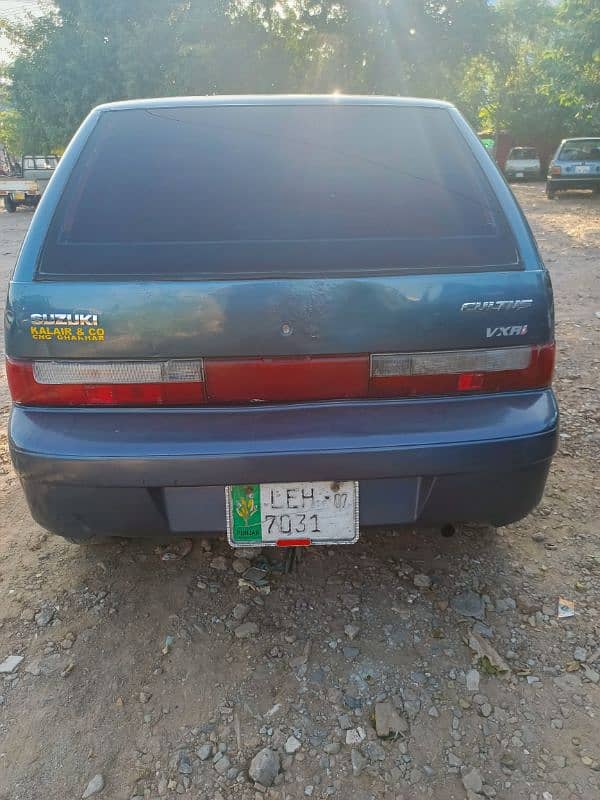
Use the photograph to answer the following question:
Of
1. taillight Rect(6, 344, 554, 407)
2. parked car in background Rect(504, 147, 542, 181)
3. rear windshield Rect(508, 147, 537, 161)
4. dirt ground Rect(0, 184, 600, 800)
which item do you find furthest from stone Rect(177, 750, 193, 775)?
rear windshield Rect(508, 147, 537, 161)

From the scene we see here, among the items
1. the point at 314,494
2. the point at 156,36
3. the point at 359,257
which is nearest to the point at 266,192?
the point at 359,257

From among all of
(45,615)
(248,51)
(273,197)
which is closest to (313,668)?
(45,615)

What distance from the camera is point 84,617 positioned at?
220 centimetres

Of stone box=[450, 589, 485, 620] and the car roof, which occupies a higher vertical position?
the car roof

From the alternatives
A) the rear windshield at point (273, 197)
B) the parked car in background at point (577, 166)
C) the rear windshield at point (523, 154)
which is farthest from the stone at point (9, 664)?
the rear windshield at point (523, 154)

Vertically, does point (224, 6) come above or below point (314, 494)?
above

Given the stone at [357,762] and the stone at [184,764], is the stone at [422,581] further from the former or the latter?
the stone at [184,764]

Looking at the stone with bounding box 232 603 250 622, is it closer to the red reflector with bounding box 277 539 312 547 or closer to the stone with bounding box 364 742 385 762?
the red reflector with bounding box 277 539 312 547

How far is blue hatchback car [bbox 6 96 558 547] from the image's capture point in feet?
5.86

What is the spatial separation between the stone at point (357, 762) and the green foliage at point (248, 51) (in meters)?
20.2

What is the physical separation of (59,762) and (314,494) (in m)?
1.01

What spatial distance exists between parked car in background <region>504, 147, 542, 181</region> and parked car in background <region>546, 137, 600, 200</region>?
397 inches

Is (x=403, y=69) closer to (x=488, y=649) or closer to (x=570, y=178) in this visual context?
(x=570, y=178)

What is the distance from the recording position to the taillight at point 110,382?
5.98 feet
